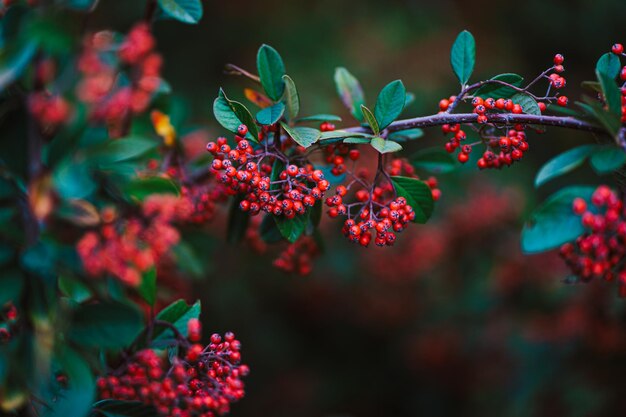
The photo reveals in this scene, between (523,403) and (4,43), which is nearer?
(4,43)

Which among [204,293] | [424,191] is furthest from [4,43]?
[204,293]

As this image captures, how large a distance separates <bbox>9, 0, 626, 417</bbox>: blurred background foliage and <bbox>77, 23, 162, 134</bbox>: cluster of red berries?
39.0 inches

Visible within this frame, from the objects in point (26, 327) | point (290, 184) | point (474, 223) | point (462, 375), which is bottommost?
point (462, 375)

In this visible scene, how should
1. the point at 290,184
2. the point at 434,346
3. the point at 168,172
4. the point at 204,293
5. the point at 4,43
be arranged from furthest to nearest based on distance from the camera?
the point at 204,293, the point at 434,346, the point at 168,172, the point at 290,184, the point at 4,43

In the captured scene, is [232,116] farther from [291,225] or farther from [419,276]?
[419,276]

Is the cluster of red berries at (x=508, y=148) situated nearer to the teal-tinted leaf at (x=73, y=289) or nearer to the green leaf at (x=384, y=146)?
the green leaf at (x=384, y=146)

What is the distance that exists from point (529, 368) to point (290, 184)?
192 cm

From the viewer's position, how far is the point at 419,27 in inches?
171

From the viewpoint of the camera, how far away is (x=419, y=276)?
10.9 ft

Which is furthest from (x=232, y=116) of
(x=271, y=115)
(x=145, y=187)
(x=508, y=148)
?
(x=508, y=148)

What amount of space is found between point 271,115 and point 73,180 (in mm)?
441

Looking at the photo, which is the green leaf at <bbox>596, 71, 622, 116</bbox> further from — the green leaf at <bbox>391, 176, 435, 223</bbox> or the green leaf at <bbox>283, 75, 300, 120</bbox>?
the green leaf at <bbox>283, 75, 300, 120</bbox>

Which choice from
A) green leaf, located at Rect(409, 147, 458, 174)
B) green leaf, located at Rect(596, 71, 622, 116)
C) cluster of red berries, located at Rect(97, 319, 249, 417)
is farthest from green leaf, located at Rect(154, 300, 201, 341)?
green leaf, located at Rect(596, 71, 622, 116)

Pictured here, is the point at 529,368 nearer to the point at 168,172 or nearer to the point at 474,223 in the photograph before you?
the point at 474,223
